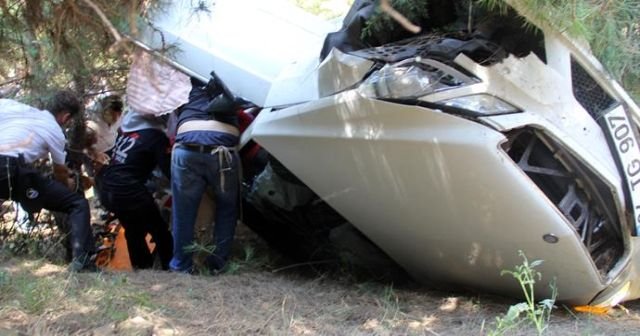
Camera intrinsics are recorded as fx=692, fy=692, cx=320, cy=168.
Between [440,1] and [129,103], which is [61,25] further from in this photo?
[440,1]

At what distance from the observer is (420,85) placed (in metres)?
3.36

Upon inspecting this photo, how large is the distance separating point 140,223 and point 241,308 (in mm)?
2063

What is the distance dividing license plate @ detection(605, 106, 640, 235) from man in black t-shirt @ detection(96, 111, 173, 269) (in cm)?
317

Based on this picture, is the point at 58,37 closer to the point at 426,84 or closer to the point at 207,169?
the point at 207,169

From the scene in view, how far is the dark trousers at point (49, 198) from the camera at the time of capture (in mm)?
4891

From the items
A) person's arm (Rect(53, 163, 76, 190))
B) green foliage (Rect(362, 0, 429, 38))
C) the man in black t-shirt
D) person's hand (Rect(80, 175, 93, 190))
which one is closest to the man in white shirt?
person's arm (Rect(53, 163, 76, 190))

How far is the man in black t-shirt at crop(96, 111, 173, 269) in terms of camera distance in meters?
5.23

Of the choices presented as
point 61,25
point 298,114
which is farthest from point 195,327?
point 61,25

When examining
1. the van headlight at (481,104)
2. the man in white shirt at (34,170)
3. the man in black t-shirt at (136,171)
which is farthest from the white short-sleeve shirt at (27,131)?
the van headlight at (481,104)

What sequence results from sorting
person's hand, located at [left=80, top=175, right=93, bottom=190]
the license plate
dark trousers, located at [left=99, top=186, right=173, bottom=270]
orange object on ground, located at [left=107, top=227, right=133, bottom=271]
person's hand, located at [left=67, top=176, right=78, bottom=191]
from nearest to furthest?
the license plate, dark trousers, located at [left=99, top=186, right=173, bottom=270], person's hand, located at [left=67, top=176, right=78, bottom=191], orange object on ground, located at [left=107, top=227, right=133, bottom=271], person's hand, located at [left=80, top=175, right=93, bottom=190]

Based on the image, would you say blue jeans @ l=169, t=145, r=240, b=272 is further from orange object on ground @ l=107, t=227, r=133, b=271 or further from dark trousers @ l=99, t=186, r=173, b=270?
orange object on ground @ l=107, t=227, r=133, b=271

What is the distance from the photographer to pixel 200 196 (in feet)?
15.5

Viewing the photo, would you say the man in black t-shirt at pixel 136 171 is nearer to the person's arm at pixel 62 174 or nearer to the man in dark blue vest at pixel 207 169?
the person's arm at pixel 62 174

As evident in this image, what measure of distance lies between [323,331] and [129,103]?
2.37 m
